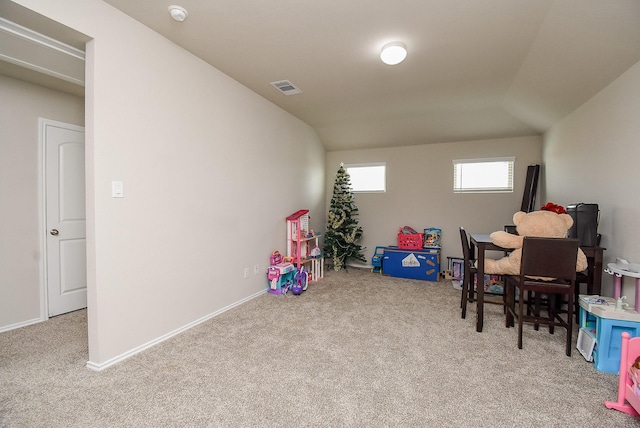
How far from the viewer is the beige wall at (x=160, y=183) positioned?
2000mm

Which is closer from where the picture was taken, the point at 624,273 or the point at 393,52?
the point at 624,273

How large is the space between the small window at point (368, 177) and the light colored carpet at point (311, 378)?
9.96 feet

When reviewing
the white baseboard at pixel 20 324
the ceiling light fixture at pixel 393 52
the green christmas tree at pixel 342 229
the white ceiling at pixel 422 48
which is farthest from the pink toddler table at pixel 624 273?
the white baseboard at pixel 20 324

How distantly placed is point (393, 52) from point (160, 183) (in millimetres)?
2257

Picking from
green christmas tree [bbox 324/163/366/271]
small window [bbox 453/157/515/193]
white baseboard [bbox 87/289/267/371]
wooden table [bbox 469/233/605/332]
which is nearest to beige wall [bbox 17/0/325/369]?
white baseboard [bbox 87/289/267/371]

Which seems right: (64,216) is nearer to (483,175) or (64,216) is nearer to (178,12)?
(178,12)

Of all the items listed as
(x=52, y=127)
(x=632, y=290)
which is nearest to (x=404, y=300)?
(x=632, y=290)

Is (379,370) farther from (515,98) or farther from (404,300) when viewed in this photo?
(515,98)

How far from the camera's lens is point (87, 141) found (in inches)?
78.0

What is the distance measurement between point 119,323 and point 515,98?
4.68 metres

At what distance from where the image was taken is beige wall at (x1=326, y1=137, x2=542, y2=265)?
462 centimetres

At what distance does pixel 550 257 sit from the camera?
7.34 feet

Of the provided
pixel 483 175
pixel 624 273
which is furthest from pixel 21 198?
pixel 483 175

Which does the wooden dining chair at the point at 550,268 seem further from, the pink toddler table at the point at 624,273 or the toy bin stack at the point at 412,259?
the toy bin stack at the point at 412,259
